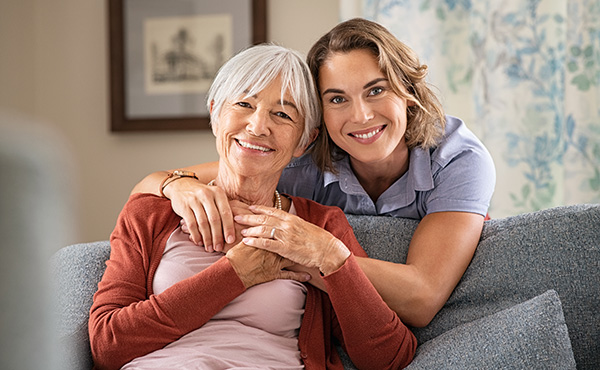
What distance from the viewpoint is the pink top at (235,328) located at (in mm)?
1280

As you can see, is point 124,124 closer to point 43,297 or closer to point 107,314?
point 107,314

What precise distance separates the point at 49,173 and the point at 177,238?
1.18 m

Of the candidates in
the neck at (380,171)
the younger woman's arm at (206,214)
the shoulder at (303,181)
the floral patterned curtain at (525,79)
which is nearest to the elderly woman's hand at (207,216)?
the younger woman's arm at (206,214)

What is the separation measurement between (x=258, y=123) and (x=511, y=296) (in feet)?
2.48

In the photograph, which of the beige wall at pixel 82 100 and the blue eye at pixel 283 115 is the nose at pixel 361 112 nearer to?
the blue eye at pixel 283 115

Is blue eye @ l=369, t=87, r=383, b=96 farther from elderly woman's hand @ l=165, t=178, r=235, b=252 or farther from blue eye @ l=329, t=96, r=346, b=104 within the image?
elderly woman's hand @ l=165, t=178, r=235, b=252

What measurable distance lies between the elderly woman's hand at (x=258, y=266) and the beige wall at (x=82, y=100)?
168 cm

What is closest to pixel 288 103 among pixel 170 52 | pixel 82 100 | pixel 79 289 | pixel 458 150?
pixel 458 150

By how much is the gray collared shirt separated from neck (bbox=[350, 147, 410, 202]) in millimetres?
38

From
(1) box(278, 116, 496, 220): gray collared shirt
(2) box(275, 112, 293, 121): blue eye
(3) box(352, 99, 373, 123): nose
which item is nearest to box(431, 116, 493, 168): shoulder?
(1) box(278, 116, 496, 220): gray collared shirt

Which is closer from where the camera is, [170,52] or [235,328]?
[235,328]

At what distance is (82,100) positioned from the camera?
3170 millimetres

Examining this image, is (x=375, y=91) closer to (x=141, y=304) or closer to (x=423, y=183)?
(x=423, y=183)

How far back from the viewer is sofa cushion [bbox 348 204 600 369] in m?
1.42
